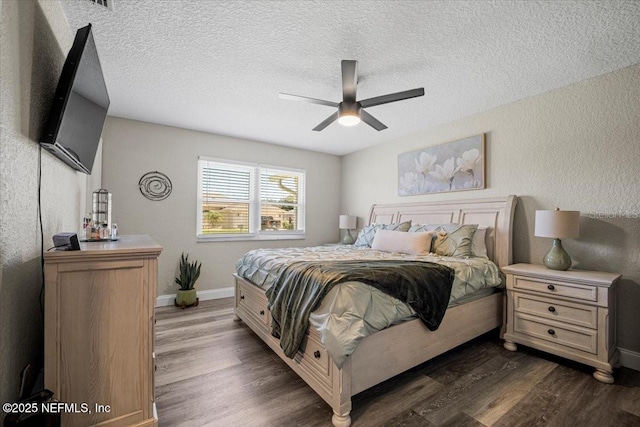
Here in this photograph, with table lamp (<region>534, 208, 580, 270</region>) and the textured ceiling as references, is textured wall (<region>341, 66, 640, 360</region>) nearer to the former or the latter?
the textured ceiling

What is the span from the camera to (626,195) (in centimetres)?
235

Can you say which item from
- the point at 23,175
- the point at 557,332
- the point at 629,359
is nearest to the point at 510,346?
the point at 557,332

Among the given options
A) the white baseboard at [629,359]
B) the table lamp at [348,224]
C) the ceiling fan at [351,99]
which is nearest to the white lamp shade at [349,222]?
the table lamp at [348,224]

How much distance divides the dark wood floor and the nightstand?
5.8 inches

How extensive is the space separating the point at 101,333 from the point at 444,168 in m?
3.87

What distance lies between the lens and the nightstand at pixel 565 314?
6.89ft

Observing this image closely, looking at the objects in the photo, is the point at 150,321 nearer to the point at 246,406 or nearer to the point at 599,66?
the point at 246,406

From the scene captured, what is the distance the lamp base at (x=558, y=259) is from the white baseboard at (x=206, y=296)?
4104 mm

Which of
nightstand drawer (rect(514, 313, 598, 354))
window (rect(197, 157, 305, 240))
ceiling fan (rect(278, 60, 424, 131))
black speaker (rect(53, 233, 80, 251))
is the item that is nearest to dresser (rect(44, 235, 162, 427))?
black speaker (rect(53, 233, 80, 251))

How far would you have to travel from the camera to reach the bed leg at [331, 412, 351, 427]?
1.57 metres

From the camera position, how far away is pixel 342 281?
174 centimetres

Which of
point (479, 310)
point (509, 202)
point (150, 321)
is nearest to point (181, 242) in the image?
point (150, 321)

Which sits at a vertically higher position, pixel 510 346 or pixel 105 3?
pixel 105 3

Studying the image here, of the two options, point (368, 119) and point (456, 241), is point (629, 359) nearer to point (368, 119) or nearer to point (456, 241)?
point (456, 241)
